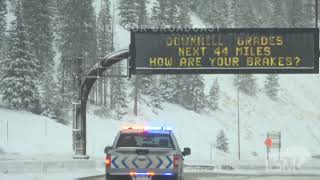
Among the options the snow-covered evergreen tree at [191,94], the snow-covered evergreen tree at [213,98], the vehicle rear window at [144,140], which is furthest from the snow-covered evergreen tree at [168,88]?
the vehicle rear window at [144,140]

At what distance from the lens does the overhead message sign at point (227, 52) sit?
1162 inches

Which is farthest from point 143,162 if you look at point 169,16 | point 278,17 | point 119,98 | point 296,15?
point 278,17

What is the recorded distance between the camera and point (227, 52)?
2972 centimetres

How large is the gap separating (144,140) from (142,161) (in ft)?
1.97

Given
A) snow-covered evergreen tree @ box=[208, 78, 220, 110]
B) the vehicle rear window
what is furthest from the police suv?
snow-covered evergreen tree @ box=[208, 78, 220, 110]

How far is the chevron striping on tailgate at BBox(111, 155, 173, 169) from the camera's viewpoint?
52.7 feet

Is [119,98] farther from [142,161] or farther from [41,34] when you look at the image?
[142,161]

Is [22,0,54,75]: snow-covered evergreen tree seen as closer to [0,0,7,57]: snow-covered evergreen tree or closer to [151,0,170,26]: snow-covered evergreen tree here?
[0,0,7,57]: snow-covered evergreen tree

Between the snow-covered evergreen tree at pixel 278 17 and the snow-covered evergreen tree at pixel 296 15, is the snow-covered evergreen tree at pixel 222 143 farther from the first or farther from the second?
the snow-covered evergreen tree at pixel 296 15

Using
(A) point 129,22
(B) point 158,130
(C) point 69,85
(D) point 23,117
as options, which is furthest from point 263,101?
(B) point 158,130

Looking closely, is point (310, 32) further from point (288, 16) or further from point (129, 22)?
point (288, 16)

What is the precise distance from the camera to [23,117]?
63094mm

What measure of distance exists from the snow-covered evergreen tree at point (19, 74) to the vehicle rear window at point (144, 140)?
4938cm

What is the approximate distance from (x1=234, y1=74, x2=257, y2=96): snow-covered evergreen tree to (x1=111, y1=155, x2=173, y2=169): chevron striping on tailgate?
3493 inches
